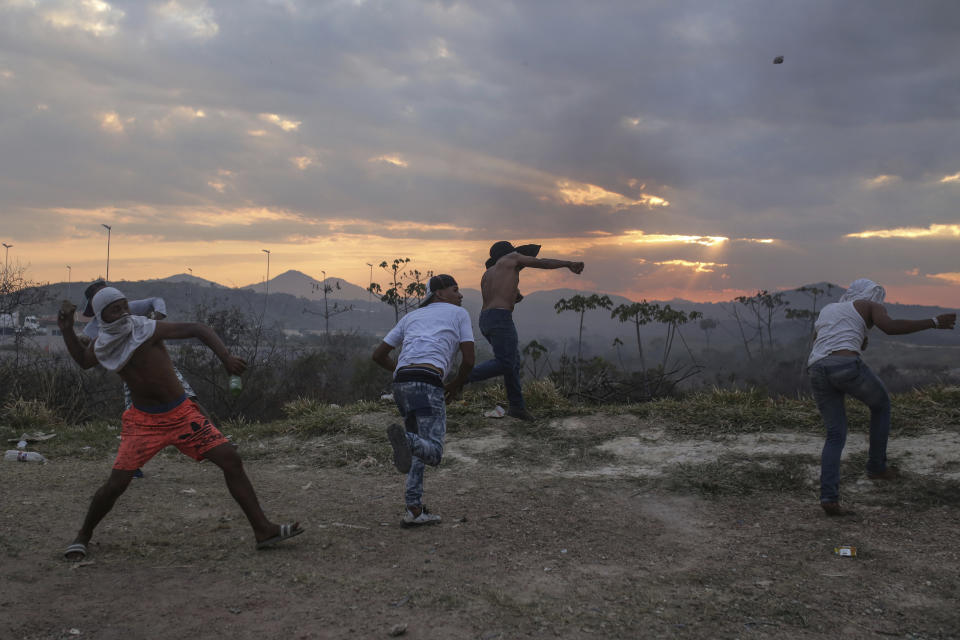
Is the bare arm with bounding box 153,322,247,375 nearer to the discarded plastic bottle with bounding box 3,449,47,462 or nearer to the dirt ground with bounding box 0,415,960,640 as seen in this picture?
the dirt ground with bounding box 0,415,960,640

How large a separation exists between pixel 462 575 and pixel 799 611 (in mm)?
1789

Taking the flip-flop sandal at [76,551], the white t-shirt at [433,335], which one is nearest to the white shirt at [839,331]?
the white t-shirt at [433,335]

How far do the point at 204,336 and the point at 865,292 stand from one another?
15.8ft

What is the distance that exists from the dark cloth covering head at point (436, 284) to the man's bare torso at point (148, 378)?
181 centimetres

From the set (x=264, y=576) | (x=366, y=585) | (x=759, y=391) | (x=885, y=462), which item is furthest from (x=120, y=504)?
(x=759, y=391)

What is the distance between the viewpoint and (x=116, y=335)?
407cm

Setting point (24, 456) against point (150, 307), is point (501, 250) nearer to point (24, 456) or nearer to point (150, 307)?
point (150, 307)

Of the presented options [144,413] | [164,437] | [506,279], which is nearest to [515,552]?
[164,437]

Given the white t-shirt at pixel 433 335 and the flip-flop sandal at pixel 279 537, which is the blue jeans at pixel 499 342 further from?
the flip-flop sandal at pixel 279 537

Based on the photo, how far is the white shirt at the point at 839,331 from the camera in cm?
493

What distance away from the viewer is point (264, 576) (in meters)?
3.76

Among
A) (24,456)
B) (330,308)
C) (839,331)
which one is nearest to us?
(839,331)

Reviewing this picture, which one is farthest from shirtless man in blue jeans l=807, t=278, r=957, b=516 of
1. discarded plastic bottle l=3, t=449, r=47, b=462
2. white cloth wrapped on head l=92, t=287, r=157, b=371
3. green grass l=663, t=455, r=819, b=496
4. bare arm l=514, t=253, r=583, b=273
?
discarded plastic bottle l=3, t=449, r=47, b=462

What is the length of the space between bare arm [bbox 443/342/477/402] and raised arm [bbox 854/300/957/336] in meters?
3.02
